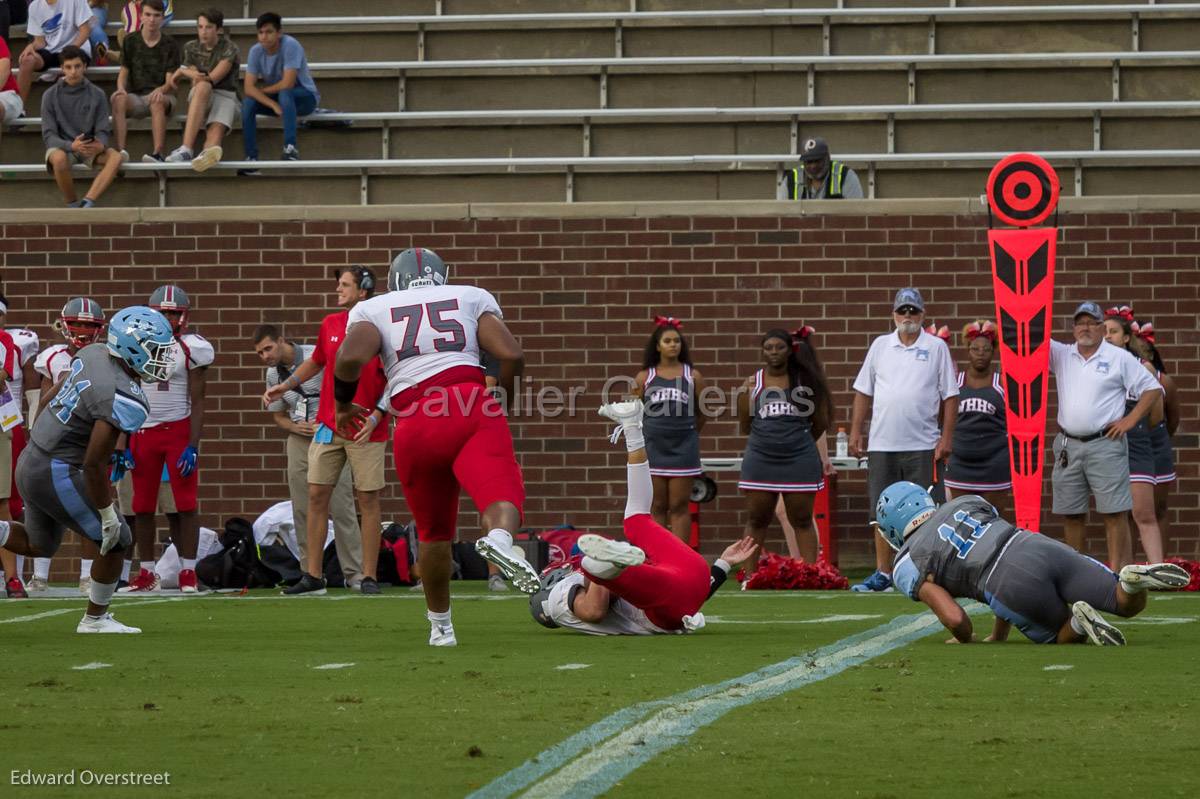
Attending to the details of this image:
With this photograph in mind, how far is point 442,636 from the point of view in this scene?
8.24 metres

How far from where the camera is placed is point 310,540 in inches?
487

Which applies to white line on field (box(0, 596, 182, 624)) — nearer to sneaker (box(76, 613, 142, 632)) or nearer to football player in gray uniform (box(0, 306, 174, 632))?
sneaker (box(76, 613, 142, 632))

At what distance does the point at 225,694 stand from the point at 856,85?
39.9 ft

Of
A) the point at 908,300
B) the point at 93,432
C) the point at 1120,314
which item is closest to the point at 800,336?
the point at 908,300

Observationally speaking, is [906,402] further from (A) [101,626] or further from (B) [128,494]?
(A) [101,626]

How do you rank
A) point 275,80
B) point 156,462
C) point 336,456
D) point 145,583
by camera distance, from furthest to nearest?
point 275,80 → point 145,583 → point 156,462 → point 336,456

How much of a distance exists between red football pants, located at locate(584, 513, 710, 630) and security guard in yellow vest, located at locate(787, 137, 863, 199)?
7517 mm

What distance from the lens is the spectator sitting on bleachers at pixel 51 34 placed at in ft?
56.7

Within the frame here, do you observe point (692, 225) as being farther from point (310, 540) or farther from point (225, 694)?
point (225, 694)

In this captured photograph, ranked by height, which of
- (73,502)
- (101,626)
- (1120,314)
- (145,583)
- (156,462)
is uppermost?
(1120,314)

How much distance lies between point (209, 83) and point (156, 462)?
4946mm

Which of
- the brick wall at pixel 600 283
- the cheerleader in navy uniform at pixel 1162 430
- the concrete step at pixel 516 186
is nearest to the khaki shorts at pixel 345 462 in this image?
the brick wall at pixel 600 283

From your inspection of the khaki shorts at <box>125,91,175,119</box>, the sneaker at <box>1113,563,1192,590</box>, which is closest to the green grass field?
the sneaker at <box>1113,563,1192,590</box>

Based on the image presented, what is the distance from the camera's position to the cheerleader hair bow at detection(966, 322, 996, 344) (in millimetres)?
13531
